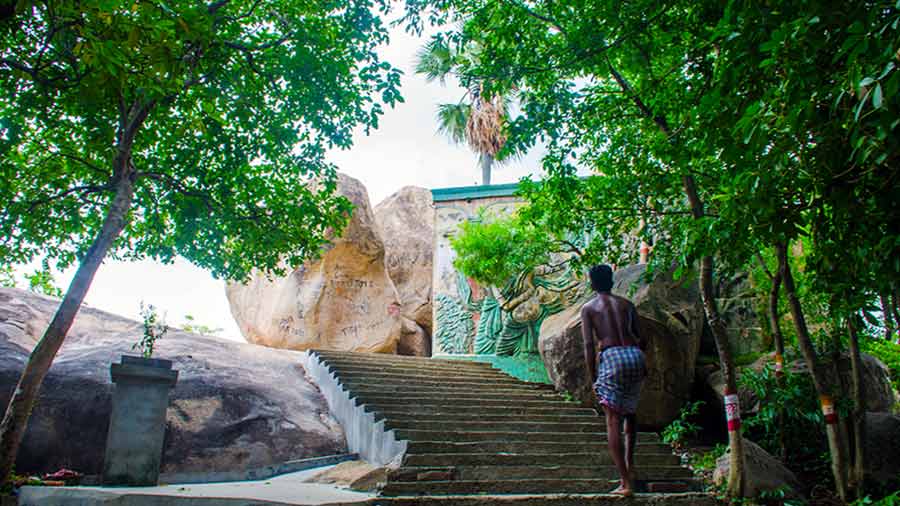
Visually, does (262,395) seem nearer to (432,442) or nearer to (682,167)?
(432,442)

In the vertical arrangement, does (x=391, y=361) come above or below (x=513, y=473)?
above

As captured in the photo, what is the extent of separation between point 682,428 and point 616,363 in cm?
454

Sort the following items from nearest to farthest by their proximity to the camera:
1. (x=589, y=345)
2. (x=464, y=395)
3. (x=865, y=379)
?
(x=589, y=345), (x=865, y=379), (x=464, y=395)

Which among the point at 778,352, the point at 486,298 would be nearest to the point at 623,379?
the point at 778,352

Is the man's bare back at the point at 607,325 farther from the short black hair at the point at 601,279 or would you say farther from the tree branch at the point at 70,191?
the tree branch at the point at 70,191

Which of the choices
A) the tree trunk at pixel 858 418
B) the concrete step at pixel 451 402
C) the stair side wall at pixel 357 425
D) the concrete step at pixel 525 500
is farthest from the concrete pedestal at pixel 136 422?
the tree trunk at pixel 858 418

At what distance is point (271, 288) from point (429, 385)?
11.0 meters

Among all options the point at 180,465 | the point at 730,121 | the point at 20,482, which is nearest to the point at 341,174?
the point at 180,465

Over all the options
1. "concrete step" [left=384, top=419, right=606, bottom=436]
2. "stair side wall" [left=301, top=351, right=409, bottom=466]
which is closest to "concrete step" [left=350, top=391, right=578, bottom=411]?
"stair side wall" [left=301, top=351, right=409, bottom=466]

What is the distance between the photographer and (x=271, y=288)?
19844 mm

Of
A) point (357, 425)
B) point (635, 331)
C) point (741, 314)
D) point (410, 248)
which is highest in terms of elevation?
point (410, 248)

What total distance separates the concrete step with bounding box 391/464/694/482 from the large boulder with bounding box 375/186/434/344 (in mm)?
15145

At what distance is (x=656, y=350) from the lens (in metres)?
9.91

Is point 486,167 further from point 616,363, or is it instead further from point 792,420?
point 616,363
